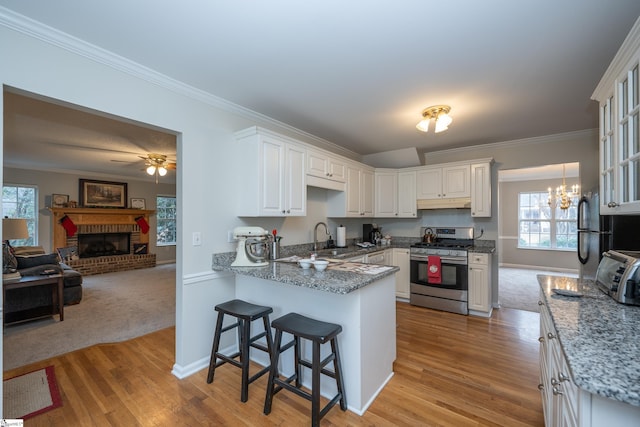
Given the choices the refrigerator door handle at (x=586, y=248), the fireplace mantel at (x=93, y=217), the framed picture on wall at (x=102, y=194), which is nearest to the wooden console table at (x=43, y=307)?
the fireplace mantel at (x=93, y=217)

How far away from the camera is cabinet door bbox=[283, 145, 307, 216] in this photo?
9.59 ft

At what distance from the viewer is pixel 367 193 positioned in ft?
14.7

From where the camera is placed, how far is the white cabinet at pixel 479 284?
12.2ft

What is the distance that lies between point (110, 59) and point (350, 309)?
2460mm

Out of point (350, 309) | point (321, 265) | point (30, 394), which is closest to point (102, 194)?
point (30, 394)

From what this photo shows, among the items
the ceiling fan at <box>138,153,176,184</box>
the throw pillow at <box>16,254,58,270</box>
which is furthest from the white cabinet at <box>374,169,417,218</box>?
the throw pillow at <box>16,254,58,270</box>

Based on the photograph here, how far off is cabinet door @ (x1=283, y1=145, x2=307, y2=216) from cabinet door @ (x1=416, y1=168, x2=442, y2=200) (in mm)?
2269

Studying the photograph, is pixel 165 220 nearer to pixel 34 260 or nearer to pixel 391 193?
pixel 34 260

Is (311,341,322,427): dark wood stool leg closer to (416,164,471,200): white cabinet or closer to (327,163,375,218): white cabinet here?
(327,163,375,218): white cabinet

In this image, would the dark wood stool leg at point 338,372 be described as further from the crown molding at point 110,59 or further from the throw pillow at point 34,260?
the throw pillow at point 34,260

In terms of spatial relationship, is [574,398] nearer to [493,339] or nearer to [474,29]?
[474,29]

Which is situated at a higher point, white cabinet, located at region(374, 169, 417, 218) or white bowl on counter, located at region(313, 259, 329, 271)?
white cabinet, located at region(374, 169, 417, 218)

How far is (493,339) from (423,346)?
2.83ft

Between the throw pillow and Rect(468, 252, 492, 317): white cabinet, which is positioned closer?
Rect(468, 252, 492, 317): white cabinet
